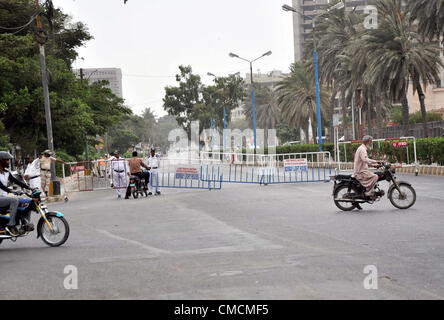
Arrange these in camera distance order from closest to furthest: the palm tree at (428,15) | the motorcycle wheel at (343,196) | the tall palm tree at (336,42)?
the motorcycle wheel at (343,196), the palm tree at (428,15), the tall palm tree at (336,42)

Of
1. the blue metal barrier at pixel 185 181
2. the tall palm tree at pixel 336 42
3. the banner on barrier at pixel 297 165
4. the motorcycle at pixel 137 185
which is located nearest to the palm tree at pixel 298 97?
the tall palm tree at pixel 336 42

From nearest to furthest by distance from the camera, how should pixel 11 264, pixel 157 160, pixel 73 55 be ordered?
pixel 11 264 < pixel 157 160 < pixel 73 55

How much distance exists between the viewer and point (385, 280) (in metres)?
5.64

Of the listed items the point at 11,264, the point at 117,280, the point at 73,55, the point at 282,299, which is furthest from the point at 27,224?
the point at 73,55

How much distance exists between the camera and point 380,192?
1244cm

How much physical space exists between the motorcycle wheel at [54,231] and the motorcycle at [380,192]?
20.7 feet

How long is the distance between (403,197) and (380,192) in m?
0.51

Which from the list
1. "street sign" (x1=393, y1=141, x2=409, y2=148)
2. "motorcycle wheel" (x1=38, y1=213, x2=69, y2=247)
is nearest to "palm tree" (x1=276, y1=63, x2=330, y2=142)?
"street sign" (x1=393, y1=141, x2=409, y2=148)

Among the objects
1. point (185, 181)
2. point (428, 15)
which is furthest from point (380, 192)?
point (428, 15)

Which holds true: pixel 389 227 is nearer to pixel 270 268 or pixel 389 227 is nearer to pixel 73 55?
pixel 270 268

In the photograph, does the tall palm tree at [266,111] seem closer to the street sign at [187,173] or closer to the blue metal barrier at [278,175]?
the blue metal barrier at [278,175]

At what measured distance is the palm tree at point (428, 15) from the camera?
89.7 feet

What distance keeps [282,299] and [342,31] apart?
42.6 metres
